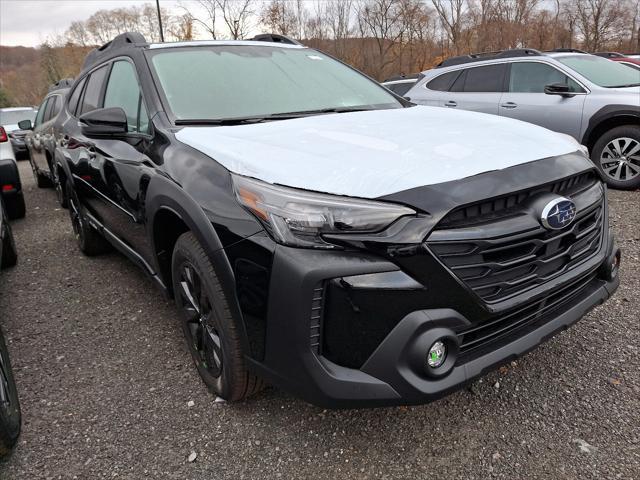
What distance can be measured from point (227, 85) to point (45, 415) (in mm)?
1925

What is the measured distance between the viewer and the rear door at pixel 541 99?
575 cm

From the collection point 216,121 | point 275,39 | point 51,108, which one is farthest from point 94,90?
point 51,108

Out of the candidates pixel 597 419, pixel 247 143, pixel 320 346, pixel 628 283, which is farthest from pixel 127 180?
pixel 628 283

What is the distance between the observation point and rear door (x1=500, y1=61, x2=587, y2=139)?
5.75 meters

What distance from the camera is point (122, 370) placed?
2615mm

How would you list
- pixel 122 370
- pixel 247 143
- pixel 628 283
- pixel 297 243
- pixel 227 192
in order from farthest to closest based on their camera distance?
pixel 628 283, pixel 122 370, pixel 247 143, pixel 227 192, pixel 297 243

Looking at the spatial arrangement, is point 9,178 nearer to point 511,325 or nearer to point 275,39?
point 275,39

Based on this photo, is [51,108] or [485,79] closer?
[485,79]

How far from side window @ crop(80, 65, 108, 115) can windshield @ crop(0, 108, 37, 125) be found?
13958 mm

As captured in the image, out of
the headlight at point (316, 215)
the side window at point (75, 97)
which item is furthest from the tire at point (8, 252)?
the headlight at point (316, 215)

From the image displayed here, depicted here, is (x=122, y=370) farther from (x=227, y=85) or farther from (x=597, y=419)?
(x=597, y=419)

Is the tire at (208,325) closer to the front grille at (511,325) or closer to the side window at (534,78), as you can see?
the front grille at (511,325)

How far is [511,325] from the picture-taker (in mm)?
1816

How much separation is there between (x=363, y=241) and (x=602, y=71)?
6.14 metres
